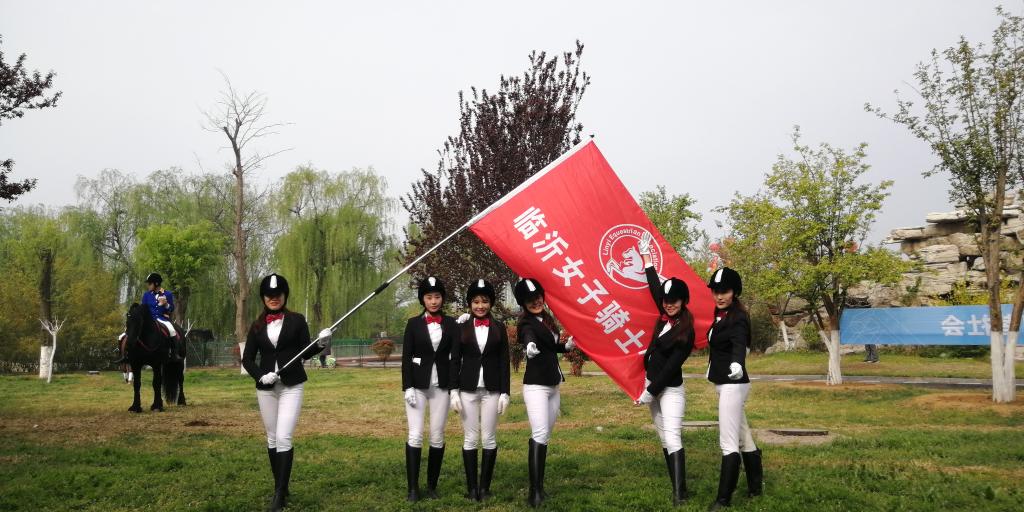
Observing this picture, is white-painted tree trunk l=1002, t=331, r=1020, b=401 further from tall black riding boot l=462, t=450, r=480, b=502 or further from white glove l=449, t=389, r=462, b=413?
white glove l=449, t=389, r=462, b=413

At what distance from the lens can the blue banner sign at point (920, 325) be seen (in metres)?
23.0

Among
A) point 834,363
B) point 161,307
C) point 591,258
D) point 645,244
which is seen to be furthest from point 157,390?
point 834,363

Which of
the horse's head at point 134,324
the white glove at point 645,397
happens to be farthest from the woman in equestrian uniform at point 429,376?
the horse's head at point 134,324

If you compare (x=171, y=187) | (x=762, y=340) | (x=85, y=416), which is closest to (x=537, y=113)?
(x=85, y=416)

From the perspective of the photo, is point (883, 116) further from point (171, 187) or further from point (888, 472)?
point (171, 187)

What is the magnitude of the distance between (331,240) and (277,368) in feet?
121

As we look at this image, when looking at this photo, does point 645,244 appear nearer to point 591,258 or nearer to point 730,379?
point 591,258

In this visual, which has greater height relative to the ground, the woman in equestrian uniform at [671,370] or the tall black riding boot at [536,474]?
the woman in equestrian uniform at [671,370]

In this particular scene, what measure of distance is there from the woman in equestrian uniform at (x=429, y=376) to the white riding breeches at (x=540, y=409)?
851mm

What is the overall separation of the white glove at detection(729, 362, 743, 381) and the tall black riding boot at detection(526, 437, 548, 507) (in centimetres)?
190

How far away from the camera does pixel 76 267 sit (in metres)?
39.3

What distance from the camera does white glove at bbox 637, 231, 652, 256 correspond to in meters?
7.99

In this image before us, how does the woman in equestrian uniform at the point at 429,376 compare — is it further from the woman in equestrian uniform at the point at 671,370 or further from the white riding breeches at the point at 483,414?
the woman in equestrian uniform at the point at 671,370

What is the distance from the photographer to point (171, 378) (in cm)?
1583
